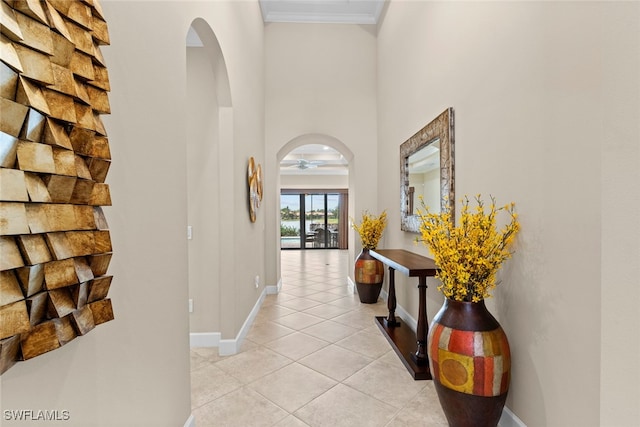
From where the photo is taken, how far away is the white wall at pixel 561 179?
0.64 m

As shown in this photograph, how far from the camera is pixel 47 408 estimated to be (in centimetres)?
73

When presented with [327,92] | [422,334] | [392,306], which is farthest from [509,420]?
[327,92]

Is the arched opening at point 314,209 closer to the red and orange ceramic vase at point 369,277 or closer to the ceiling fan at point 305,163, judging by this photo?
the ceiling fan at point 305,163

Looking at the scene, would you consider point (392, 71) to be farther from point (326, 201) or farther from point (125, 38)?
point (326, 201)

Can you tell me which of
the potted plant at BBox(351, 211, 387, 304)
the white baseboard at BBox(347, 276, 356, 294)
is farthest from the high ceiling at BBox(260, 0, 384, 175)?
the white baseboard at BBox(347, 276, 356, 294)

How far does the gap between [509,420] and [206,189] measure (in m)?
2.69

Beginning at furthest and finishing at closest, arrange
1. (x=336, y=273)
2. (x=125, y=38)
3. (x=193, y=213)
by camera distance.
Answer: (x=336, y=273), (x=193, y=213), (x=125, y=38)

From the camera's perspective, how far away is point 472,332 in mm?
1519

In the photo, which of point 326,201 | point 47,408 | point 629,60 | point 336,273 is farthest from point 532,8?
point 326,201

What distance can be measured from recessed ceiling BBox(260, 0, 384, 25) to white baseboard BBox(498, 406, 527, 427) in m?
4.70

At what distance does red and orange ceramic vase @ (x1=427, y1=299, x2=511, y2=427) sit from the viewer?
1.48 meters

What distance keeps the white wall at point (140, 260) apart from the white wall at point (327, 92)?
2.81 meters

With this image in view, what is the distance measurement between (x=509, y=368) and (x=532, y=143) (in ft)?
3.71

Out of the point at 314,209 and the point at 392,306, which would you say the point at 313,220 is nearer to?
the point at 314,209
